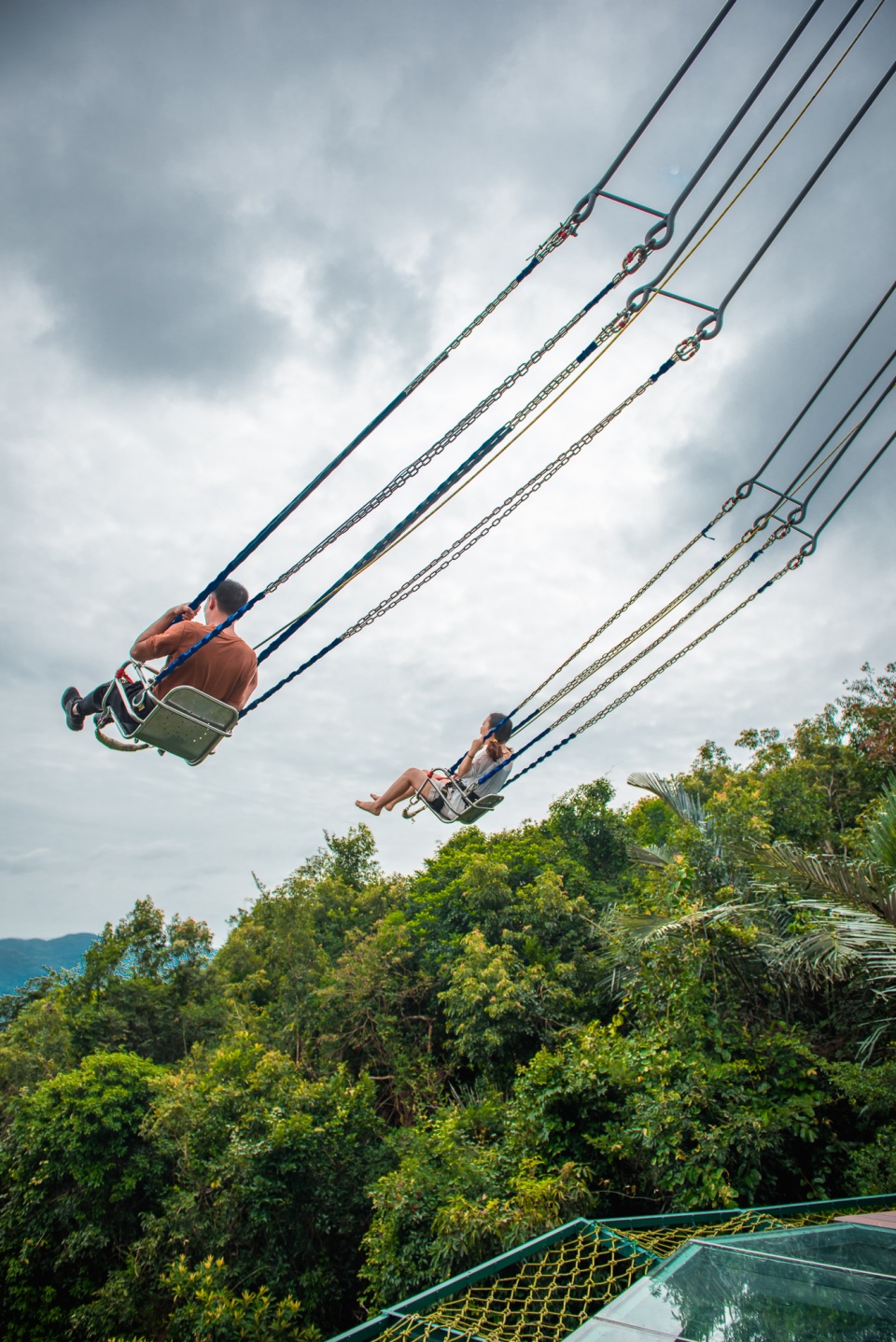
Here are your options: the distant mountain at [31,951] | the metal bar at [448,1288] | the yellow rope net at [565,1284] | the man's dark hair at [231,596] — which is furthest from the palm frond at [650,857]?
the distant mountain at [31,951]

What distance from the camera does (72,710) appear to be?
484cm

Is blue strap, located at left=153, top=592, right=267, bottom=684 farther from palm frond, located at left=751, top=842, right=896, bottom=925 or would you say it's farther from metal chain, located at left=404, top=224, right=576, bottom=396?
palm frond, located at left=751, top=842, right=896, bottom=925

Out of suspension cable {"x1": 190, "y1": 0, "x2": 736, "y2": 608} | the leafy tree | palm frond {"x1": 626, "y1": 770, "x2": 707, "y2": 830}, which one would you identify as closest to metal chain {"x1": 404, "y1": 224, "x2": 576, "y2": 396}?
suspension cable {"x1": 190, "y1": 0, "x2": 736, "y2": 608}

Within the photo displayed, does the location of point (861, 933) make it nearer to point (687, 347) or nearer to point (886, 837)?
point (886, 837)

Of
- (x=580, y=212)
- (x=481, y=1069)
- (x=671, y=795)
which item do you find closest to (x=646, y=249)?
(x=580, y=212)

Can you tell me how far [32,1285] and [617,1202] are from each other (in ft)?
41.0

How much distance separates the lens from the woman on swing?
18.8ft

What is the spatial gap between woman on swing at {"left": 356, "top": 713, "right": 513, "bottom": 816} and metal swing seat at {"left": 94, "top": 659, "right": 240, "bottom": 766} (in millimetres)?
1930

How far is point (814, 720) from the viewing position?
18188 mm

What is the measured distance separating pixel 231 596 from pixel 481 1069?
11.3 m

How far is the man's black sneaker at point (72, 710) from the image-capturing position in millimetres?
4781

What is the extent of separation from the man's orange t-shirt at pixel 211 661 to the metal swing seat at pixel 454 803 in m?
1.74

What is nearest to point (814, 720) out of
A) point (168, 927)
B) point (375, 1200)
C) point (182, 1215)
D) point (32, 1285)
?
point (375, 1200)

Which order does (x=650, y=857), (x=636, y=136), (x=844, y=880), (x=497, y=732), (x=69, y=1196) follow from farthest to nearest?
1. (x=69, y=1196)
2. (x=650, y=857)
3. (x=497, y=732)
4. (x=844, y=880)
5. (x=636, y=136)
